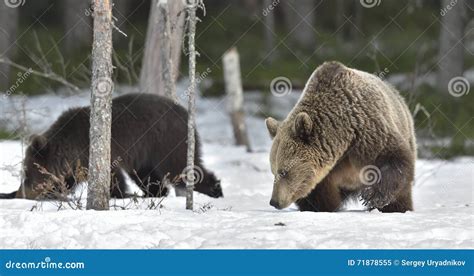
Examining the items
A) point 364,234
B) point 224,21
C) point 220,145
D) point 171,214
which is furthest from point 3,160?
point 224,21

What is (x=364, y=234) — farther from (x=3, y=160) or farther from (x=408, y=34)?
(x=408, y=34)

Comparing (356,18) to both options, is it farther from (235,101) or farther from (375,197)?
(375,197)

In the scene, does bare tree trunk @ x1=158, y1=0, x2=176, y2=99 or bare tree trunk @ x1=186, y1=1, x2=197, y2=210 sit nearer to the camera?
bare tree trunk @ x1=186, y1=1, x2=197, y2=210

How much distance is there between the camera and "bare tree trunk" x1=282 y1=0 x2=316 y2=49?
22625 mm

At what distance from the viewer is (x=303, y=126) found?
720 cm

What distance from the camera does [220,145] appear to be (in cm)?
1450
